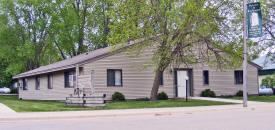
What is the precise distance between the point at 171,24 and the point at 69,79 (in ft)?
29.9

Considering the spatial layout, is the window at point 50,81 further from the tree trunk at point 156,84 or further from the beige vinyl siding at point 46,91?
the tree trunk at point 156,84

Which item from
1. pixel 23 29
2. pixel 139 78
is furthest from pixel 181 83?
pixel 23 29

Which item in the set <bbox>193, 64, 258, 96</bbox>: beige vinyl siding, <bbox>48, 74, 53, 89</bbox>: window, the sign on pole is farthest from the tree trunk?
<bbox>48, 74, 53, 89</bbox>: window

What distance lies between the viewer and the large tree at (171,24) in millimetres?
19594

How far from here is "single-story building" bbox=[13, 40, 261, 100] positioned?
24.1 meters

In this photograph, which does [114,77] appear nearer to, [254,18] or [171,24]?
[171,24]

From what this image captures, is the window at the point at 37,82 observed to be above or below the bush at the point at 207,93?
above

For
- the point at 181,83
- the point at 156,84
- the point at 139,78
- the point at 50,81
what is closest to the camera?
the point at 156,84

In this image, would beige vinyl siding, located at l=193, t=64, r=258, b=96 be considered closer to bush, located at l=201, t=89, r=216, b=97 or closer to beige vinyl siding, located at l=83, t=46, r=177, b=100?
bush, located at l=201, t=89, r=216, b=97

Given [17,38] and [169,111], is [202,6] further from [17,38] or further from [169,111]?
[17,38]

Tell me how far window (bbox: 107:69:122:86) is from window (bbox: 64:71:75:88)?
2.49 m

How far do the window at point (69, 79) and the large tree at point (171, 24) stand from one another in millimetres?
5329

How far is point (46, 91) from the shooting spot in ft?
98.3

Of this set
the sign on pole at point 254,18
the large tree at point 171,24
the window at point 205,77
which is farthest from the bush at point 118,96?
the sign on pole at point 254,18
